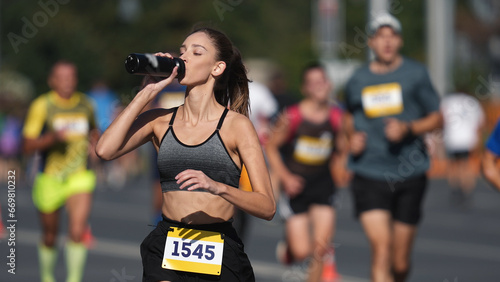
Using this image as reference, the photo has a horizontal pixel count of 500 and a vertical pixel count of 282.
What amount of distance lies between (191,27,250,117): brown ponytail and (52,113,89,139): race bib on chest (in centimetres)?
469

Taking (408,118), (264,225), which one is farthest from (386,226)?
(264,225)

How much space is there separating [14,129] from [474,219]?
17.0 meters

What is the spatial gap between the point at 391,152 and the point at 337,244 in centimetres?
495

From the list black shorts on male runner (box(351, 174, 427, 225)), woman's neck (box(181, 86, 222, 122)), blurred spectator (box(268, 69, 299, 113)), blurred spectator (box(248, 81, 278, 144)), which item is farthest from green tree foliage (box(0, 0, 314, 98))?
woman's neck (box(181, 86, 222, 122))

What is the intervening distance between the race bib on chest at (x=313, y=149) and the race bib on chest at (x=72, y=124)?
2.02 m

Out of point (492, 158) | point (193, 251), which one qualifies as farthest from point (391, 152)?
point (193, 251)

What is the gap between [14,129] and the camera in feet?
98.4

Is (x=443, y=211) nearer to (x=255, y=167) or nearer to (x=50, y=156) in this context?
(x=50, y=156)

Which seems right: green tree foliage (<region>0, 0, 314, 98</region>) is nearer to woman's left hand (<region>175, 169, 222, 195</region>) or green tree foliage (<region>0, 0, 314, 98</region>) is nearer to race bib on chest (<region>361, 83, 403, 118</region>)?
race bib on chest (<region>361, 83, 403, 118</region>)

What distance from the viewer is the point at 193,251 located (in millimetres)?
Answer: 5105

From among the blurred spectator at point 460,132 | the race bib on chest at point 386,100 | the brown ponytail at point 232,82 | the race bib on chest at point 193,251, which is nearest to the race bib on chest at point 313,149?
the race bib on chest at point 386,100

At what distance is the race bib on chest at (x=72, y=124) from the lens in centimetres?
991

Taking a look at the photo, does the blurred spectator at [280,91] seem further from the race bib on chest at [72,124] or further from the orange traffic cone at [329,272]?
the race bib on chest at [72,124]

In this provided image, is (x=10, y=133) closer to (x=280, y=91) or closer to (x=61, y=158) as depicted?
(x=280, y=91)
